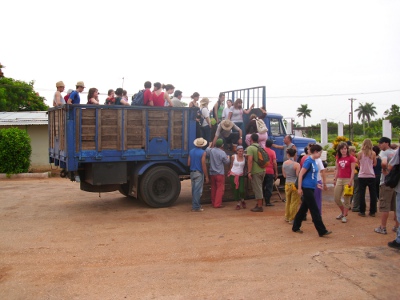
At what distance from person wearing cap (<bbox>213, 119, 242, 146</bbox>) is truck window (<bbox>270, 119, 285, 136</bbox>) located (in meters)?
1.40

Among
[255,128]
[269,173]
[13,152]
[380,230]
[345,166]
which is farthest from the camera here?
[13,152]

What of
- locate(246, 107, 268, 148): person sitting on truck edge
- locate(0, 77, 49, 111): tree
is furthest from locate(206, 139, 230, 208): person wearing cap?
locate(0, 77, 49, 111): tree

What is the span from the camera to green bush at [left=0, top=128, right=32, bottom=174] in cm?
1730

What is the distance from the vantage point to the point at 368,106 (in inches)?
3312

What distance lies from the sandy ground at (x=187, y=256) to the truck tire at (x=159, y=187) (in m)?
0.29

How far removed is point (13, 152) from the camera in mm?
17344

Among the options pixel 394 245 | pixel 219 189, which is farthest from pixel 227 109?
pixel 394 245

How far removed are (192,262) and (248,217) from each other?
3218 millimetres

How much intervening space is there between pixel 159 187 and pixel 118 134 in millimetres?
1652

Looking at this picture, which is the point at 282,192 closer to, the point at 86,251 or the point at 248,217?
the point at 248,217

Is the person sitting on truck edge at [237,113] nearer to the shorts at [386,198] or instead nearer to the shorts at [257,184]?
the shorts at [257,184]

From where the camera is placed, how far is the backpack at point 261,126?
11219 mm

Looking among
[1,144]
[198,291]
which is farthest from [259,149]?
[1,144]

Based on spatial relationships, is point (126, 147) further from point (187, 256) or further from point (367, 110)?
point (367, 110)
